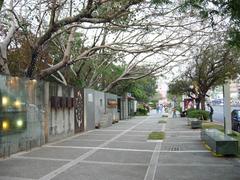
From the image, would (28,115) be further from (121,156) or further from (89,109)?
(89,109)

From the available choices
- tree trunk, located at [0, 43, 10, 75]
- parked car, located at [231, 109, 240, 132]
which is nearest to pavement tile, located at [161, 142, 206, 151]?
tree trunk, located at [0, 43, 10, 75]

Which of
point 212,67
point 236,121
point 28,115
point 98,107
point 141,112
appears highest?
point 212,67

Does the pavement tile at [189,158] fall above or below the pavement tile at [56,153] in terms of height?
below

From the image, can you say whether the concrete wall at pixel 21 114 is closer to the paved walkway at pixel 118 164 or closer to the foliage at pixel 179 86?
the paved walkway at pixel 118 164

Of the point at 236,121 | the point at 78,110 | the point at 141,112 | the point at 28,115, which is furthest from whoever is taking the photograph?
the point at 141,112

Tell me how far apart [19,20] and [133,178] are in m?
10.5

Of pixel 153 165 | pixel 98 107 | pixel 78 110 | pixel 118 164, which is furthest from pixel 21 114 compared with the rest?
pixel 98 107

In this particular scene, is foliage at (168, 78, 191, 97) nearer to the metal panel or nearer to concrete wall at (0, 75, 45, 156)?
the metal panel

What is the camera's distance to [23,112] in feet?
51.5

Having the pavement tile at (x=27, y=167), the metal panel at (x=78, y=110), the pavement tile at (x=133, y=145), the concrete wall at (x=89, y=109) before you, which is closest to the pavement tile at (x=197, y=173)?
the pavement tile at (x=27, y=167)

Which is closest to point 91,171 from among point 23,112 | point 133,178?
point 133,178

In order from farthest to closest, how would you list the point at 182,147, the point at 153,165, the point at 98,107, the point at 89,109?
the point at 98,107, the point at 89,109, the point at 182,147, the point at 153,165

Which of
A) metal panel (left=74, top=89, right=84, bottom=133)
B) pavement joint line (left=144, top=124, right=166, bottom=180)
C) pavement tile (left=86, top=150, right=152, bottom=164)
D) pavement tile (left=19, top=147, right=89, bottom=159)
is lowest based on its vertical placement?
pavement joint line (left=144, top=124, right=166, bottom=180)

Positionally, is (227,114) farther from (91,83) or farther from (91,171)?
(91,83)
